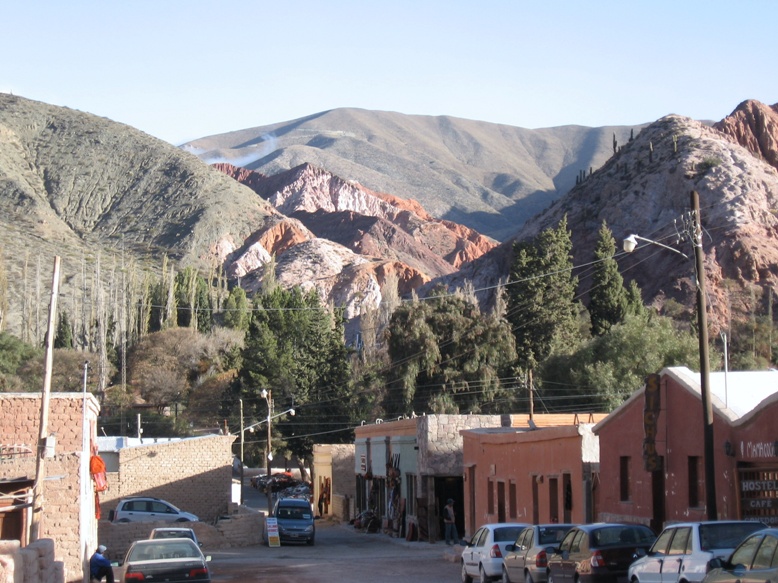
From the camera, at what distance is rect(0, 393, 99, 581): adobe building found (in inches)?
1021

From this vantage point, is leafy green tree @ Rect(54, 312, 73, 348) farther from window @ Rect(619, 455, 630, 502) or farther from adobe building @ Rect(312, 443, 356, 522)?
window @ Rect(619, 455, 630, 502)

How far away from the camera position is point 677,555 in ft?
54.0

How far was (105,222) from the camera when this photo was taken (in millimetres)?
159625

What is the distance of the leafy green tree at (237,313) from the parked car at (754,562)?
316 ft

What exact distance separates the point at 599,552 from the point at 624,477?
10.2 meters

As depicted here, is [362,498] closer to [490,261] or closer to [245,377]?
[245,377]

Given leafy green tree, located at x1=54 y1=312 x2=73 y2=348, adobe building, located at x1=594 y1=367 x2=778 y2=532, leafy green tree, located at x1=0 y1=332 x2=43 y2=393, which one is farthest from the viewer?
leafy green tree, located at x1=54 y1=312 x2=73 y2=348

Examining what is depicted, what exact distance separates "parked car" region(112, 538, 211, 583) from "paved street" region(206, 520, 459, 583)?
3725mm

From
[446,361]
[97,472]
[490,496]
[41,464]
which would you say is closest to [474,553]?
[41,464]

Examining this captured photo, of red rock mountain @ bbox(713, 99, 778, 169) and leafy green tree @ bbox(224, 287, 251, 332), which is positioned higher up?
red rock mountain @ bbox(713, 99, 778, 169)

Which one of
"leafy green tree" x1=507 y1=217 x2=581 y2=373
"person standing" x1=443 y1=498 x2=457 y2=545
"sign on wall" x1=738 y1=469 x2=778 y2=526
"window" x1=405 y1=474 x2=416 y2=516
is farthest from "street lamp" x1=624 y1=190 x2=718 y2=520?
"leafy green tree" x1=507 y1=217 x2=581 y2=373

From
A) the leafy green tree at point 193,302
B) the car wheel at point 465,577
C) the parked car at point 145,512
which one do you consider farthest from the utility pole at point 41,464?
the leafy green tree at point 193,302

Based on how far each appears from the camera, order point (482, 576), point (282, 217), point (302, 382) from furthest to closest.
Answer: point (282, 217)
point (302, 382)
point (482, 576)

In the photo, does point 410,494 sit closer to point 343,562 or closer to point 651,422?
point 343,562
